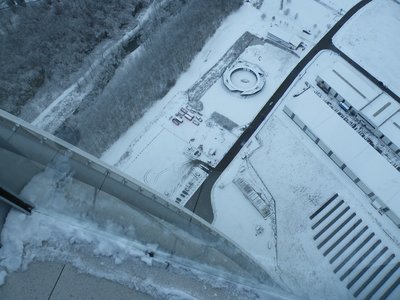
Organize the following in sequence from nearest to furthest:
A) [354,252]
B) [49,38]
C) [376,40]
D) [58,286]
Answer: [58,286] → [354,252] → [49,38] → [376,40]

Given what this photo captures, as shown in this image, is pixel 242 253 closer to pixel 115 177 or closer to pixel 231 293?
pixel 231 293

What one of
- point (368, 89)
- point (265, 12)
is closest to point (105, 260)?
point (368, 89)

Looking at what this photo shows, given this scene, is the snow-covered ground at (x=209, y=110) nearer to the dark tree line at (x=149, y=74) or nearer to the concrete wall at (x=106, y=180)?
the dark tree line at (x=149, y=74)

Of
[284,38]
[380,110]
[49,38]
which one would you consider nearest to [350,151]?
[380,110]

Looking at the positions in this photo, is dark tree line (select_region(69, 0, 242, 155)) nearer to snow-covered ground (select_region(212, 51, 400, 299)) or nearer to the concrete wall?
snow-covered ground (select_region(212, 51, 400, 299))

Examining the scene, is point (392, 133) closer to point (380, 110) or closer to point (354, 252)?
point (380, 110)

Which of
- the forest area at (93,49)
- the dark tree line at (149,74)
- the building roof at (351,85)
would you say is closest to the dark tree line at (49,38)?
the forest area at (93,49)
